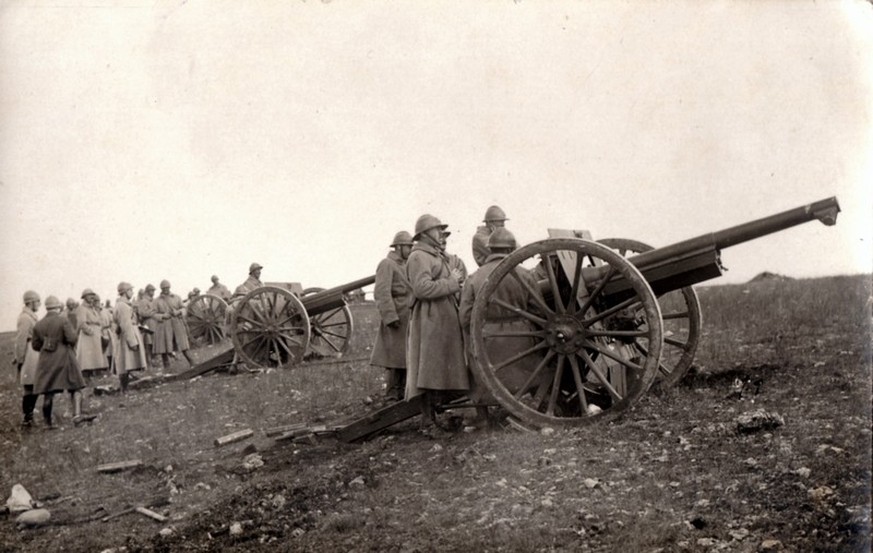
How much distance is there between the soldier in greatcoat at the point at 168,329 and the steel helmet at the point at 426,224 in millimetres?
9828

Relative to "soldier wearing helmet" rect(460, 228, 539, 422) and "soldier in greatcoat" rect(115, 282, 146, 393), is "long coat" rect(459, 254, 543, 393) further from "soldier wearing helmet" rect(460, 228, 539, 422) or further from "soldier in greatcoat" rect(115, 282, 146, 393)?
"soldier in greatcoat" rect(115, 282, 146, 393)

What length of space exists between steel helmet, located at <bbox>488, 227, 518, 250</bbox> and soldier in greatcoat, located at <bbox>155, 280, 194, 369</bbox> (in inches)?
412

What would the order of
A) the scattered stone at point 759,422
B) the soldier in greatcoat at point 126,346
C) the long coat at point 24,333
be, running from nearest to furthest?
the scattered stone at point 759,422 → the long coat at point 24,333 → the soldier in greatcoat at point 126,346

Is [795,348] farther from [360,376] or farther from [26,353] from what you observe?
[26,353]

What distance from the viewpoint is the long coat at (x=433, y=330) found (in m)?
5.59

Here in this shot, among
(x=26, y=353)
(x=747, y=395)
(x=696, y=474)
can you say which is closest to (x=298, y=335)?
(x=26, y=353)

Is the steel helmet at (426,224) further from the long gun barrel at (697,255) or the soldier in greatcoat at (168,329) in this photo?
the soldier in greatcoat at (168,329)

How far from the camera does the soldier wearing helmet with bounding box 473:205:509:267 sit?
25.2 feet

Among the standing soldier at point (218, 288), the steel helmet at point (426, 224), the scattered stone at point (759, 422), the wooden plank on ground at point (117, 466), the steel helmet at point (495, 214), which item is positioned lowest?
the wooden plank on ground at point (117, 466)

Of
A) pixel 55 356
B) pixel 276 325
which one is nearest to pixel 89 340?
pixel 55 356

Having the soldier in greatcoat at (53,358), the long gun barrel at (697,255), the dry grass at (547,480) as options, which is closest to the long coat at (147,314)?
the soldier in greatcoat at (53,358)

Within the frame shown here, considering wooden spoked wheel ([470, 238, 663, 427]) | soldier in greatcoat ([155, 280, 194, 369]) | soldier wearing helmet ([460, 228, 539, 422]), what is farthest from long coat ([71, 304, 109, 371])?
wooden spoked wheel ([470, 238, 663, 427])

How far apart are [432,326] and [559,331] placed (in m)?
1.10

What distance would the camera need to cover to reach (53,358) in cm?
880
